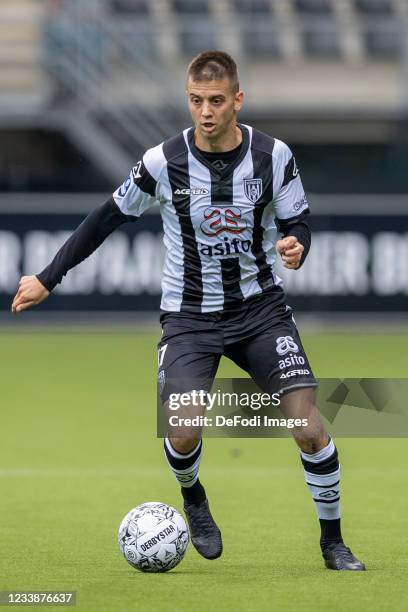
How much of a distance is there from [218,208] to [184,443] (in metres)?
1.06

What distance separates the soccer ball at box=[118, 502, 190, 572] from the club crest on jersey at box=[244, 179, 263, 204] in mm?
1460

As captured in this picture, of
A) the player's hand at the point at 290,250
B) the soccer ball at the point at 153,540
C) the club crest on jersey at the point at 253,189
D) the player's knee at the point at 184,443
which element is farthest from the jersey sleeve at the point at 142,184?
the soccer ball at the point at 153,540

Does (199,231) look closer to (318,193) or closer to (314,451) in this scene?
(314,451)

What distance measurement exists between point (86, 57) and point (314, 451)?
1694cm

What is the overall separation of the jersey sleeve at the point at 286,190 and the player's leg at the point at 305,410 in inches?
19.4

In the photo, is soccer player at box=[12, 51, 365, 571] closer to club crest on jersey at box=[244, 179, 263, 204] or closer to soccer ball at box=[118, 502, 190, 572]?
club crest on jersey at box=[244, 179, 263, 204]

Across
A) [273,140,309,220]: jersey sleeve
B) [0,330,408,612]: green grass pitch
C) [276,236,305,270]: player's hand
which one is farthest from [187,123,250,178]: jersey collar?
[0,330,408,612]: green grass pitch

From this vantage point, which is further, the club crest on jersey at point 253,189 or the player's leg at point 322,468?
the club crest on jersey at point 253,189

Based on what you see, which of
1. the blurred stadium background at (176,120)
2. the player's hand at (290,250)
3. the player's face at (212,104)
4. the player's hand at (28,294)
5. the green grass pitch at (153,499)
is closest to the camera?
the green grass pitch at (153,499)

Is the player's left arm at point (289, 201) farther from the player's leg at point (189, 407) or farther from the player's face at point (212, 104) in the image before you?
the player's leg at point (189, 407)

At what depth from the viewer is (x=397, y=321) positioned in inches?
778

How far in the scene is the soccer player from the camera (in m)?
6.48

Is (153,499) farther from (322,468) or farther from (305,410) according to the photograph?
(305,410)

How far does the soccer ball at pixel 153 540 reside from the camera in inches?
249
